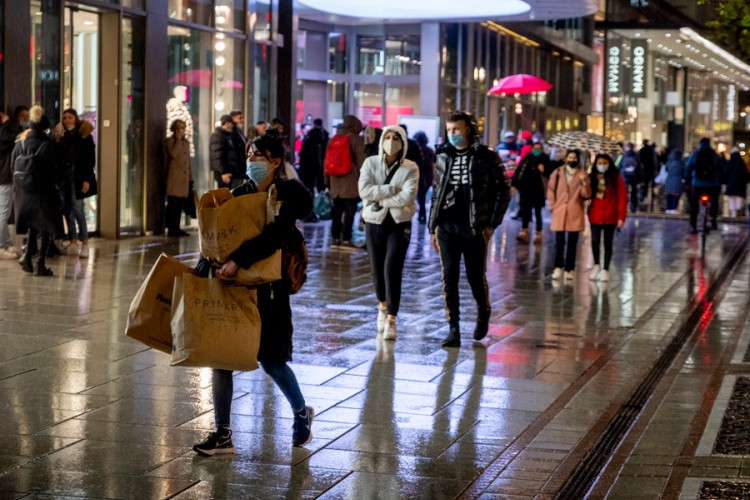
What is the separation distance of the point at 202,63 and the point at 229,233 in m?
16.9

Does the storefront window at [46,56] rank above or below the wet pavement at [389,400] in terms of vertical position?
above

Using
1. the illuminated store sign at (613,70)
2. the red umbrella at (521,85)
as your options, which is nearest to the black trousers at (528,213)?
the red umbrella at (521,85)

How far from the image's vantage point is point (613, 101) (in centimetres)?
6353

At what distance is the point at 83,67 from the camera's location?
20188 millimetres

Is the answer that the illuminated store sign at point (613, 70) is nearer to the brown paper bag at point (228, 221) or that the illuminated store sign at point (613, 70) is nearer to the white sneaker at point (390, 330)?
the white sneaker at point (390, 330)

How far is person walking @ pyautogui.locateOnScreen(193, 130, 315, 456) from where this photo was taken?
6.89 metres

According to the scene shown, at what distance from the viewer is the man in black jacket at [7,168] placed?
16406 millimetres

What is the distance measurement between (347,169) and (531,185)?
4.64 metres

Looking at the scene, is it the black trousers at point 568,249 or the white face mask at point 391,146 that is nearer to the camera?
the white face mask at point 391,146

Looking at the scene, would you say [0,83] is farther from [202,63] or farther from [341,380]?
[341,380]

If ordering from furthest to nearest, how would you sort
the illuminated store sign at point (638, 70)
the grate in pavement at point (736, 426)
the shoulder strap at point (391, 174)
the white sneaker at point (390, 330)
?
the illuminated store sign at point (638, 70) → the shoulder strap at point (391, 174) → the white sneaker at point (390, 330) → the grate in pavement at point (736, 426)

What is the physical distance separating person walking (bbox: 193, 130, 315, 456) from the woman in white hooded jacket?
4.13 meters

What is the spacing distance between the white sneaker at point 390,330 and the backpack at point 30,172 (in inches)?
208

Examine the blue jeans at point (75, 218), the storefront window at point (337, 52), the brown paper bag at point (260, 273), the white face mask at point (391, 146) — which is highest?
the storefront window at point (337, 52)
